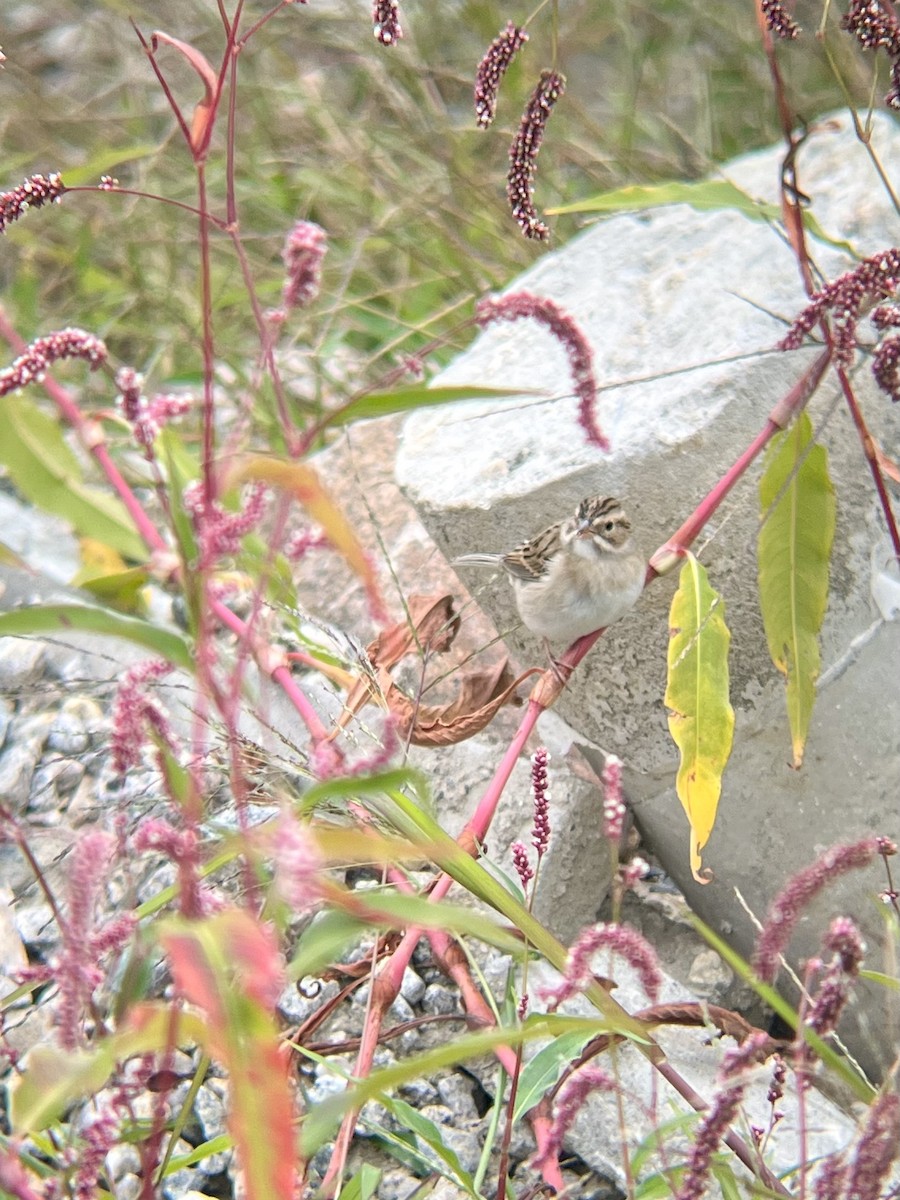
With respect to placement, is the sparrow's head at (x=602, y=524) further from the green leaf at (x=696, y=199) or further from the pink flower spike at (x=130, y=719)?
the pink flower spike at (x=130, y=719)

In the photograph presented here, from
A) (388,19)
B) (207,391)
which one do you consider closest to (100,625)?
(207,391)

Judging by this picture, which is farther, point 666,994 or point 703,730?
point 666,994

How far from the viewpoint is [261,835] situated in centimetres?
119

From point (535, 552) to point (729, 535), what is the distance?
0.38m

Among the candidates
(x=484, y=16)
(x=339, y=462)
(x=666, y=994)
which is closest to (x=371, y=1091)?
(x=666, y=994)

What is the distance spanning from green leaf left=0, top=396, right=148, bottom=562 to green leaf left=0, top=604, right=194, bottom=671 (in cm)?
26

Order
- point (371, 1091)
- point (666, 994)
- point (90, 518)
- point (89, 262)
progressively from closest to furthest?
point (371, 1091) < point (90, 518) < point (666, 994) < point (89, 262)

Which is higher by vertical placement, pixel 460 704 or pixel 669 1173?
pixel 460 704

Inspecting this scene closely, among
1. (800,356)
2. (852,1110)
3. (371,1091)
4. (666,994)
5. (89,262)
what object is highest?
(89,262)

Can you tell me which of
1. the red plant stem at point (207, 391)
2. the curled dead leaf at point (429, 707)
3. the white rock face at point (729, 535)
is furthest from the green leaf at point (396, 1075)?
the white rock face at point (729, 535)

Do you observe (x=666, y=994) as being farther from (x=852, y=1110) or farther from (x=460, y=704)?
(x=460, y=704)

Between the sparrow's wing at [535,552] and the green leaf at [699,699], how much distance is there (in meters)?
0.54

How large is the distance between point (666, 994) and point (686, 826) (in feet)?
Result: 1.13

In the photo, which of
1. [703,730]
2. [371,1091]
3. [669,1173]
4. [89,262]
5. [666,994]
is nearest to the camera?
[371,1091]
